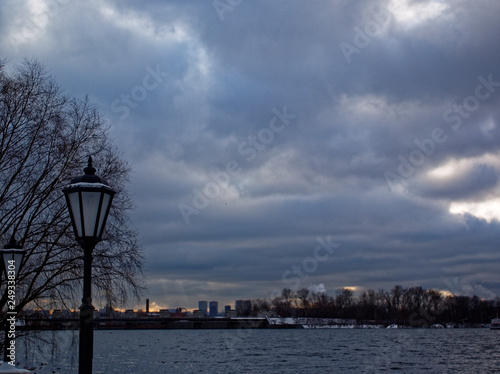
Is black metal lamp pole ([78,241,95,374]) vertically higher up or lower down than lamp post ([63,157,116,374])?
lower down

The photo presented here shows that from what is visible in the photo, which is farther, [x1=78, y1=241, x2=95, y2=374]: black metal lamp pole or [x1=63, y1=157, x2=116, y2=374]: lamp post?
[x1=63, y1=157, x2=116, y2=374]: lamp post

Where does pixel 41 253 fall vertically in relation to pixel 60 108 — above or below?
below

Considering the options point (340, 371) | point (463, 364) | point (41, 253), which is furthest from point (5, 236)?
point (463, 364)

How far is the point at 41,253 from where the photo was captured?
2273 centimetres

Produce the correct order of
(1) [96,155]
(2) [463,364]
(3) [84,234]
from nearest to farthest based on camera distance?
(3) [84,234] < (1) [96,155] < (2) [463,364]

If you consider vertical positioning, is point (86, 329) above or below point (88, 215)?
below

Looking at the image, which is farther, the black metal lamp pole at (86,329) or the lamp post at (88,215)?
the lamp post at (88,215)

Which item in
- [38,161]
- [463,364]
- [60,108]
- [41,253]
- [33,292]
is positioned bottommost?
[463,364]

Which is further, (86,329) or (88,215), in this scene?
(88,215)

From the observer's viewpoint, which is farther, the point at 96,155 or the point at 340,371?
the point at 340,371

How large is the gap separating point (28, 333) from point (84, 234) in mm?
17361

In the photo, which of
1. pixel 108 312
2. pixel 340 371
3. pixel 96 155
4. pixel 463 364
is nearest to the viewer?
pixel 108 312

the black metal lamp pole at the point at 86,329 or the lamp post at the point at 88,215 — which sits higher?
the lamp post at the point at 88,215

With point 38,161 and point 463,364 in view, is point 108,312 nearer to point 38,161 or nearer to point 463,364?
point 38,161
